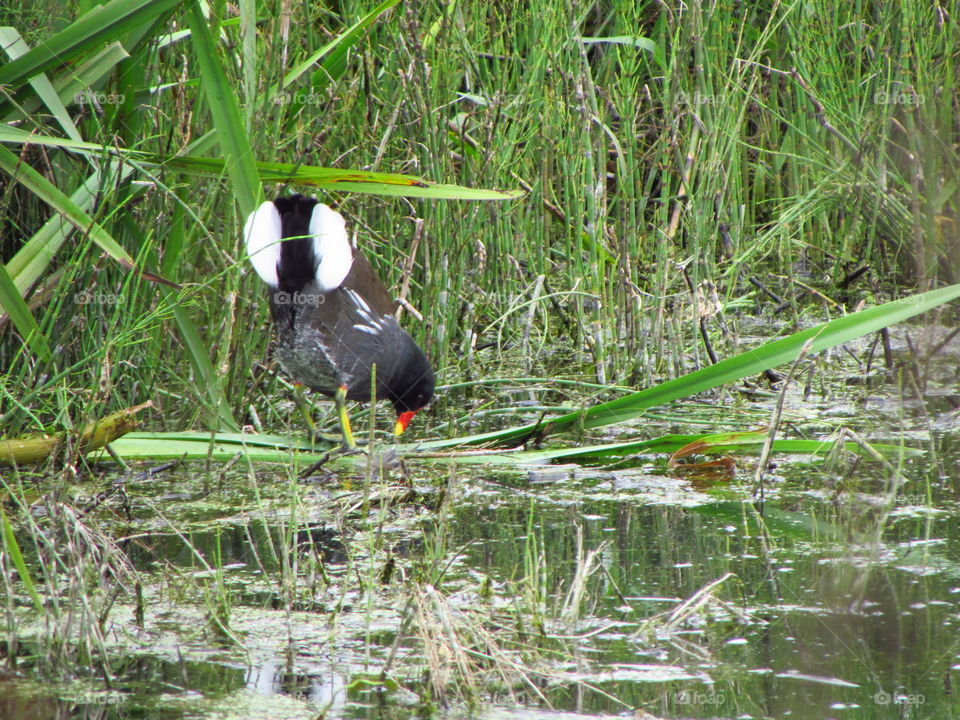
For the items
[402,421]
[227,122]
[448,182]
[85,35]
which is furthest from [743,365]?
[85,35]

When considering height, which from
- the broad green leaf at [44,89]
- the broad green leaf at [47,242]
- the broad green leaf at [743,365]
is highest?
the broad green leaf at [44,89]

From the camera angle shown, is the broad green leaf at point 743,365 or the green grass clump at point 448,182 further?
the green grass clump at point 448,182

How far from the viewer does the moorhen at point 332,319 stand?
392 cm

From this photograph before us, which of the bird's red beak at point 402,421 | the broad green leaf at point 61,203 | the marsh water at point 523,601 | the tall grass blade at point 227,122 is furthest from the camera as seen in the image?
the bird's red beak at point 402,421

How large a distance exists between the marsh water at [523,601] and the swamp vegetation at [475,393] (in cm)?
1

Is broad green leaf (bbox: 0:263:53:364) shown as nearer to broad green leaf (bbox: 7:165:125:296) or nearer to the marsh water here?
broad green leaf (bbox: 7:165:125:296)

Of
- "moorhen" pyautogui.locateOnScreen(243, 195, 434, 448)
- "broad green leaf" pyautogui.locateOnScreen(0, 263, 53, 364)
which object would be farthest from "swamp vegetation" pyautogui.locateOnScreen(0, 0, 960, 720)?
"moorhen" pyautogui.locateOnScreen(243, 195, 434, 448)

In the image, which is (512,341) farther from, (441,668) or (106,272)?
(441,668)

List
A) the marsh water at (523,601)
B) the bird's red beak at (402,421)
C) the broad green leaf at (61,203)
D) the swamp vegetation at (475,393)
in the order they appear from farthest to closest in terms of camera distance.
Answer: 1. the bird's red beak at (402,421)
2. the broad green leaf at (61,203)
3. the swamp vegetation at (475,393)
4. the marsh water at (523,601)

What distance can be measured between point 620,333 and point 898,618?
2.23 metres

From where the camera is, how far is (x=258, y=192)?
329cm

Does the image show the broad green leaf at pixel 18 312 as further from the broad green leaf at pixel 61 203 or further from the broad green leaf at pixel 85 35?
the broad green leaf at pixel 85 35

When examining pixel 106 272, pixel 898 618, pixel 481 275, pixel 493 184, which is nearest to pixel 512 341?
pixel 481 275

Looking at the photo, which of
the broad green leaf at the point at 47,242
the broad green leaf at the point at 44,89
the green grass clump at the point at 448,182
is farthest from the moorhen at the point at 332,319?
the broad green leaf at the point at 44,89
